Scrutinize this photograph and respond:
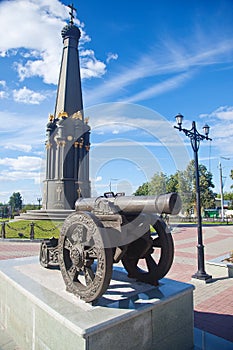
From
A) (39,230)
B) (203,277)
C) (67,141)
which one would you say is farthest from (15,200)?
(203,277)

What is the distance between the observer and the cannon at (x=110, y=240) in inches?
133

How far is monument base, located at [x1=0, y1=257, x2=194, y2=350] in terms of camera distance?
2887mm

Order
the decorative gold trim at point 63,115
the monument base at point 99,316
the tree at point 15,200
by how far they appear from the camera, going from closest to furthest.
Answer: the monument base at point 99,316 → the decorative gold trim at point 63,115 → the tree at point 15,200

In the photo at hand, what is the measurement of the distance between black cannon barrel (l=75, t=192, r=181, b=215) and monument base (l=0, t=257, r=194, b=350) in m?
1.20

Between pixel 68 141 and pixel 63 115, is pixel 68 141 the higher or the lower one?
the lower one

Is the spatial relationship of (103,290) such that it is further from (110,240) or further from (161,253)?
(161,253)

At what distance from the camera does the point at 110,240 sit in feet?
12.0

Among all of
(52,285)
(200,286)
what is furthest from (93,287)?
(200,286)

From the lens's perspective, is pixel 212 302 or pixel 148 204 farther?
pixel 212 302

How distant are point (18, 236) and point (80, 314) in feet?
45.0

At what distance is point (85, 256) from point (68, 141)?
2129 cm

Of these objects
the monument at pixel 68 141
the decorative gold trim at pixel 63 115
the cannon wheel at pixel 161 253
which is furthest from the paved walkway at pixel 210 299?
the decorative gold trim at pixel 63 115

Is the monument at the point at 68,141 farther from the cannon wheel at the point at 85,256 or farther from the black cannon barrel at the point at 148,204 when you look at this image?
the black cannon barrel at the point at 148,204

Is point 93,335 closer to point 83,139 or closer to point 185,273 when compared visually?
point 185,273
